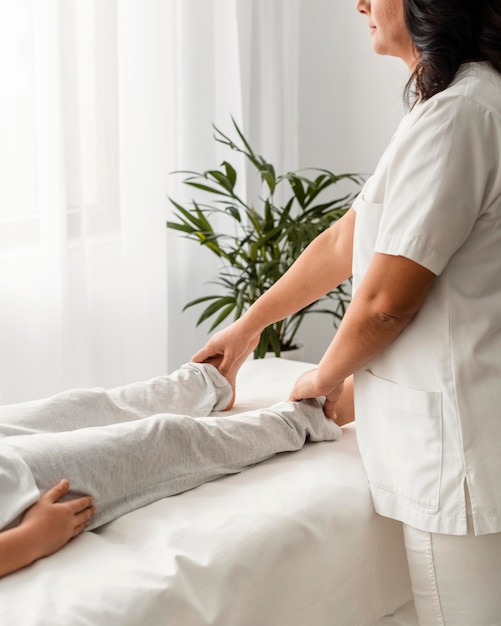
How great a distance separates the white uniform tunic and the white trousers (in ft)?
0.10

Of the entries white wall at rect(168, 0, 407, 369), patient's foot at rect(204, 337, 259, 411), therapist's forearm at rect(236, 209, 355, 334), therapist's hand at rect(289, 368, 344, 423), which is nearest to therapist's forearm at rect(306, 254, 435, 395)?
therapist's hand at rect(289, 368, 344, 423)

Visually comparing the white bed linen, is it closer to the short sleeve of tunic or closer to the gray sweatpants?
the gray sweatpants

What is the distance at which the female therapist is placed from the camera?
1.21m

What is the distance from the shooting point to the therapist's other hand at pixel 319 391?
153 cm

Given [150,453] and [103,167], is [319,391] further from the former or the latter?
[103,167]

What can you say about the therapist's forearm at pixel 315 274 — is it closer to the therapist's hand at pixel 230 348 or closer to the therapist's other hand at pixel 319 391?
the therapist's hand at pixel 230 348

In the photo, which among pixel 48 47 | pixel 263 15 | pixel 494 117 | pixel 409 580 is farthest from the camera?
pixel 263 15

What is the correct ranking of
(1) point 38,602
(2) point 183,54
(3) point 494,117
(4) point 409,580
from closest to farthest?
(1) point 38,602 → (3) point 494,117 → (4) point 409,580 → (2) point 183,54

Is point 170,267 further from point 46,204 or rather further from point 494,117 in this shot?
point 494,117

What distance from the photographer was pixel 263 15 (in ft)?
10.6

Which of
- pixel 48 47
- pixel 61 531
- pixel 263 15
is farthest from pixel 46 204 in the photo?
pixel 61 531

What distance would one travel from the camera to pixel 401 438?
1.33m

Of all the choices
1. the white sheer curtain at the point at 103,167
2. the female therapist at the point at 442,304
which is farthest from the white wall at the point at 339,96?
the female therapist at the point at 442,304

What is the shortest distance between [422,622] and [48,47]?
184 centimetres
